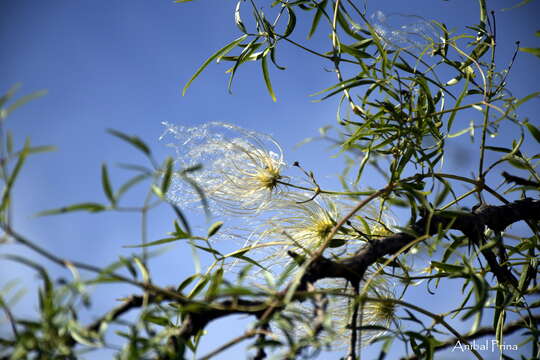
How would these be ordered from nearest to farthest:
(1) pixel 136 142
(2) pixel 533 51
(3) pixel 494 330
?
1. (1) pixel 136 142
2. (2) pixel 533 51
3. (3) pixel 494 330

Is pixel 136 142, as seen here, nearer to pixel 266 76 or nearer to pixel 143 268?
pixel 143 268

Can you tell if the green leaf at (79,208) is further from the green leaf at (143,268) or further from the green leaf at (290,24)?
the green leaf at (290,24)

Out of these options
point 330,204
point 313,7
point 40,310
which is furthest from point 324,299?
point 313,7

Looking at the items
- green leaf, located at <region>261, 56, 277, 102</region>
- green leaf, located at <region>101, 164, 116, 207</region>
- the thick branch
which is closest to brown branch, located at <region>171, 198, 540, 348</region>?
the thick branch

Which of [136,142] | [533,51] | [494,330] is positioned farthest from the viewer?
[494,330]

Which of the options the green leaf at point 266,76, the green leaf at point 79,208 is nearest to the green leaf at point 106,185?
the green leaf at point 79,208

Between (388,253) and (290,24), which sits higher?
(290,24)

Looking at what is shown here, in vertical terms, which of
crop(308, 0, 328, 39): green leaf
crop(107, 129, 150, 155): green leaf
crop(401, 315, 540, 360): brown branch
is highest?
crop(308, 0, 328, 39): green leaf

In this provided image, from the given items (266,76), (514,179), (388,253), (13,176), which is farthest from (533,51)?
(13,176)

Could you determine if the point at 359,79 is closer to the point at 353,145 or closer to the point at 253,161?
the point at 353,145

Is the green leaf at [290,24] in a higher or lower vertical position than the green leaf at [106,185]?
higher

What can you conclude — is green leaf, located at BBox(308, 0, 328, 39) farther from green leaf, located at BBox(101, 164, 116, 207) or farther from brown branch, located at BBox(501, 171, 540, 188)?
green leaf, located at BBox(101, 164, 116, 207)
